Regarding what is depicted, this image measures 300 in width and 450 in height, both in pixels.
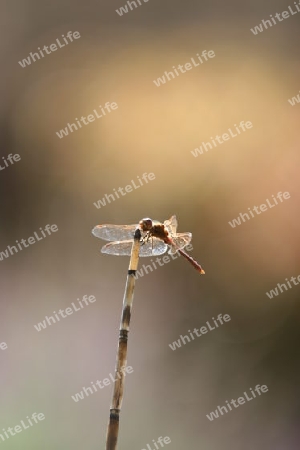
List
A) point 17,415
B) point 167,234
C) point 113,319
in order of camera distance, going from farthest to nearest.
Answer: point 113,319 → point 17,415 → point 167,234

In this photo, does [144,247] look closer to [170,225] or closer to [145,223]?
[170,225]

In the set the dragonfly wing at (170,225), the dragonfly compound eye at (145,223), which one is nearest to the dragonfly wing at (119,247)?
the dragonfly wing at (170,225)

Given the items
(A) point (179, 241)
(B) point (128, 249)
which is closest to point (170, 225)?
(A) point (179, 241)

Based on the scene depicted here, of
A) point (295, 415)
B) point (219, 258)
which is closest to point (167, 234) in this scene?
point (219, 258)

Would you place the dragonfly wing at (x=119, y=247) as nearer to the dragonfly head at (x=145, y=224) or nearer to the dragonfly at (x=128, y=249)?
the dragonfly at (x=128, y=249)

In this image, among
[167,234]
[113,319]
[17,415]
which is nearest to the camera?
[167,234]

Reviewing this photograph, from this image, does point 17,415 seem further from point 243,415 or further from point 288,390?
point 288,390
